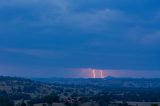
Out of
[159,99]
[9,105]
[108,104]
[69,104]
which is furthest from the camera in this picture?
[159,99]

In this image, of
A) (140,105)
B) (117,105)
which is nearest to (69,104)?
(117,105)

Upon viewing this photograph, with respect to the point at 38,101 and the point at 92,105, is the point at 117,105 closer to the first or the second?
the point at 92,105

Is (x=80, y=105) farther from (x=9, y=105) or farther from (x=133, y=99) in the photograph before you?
(x=133, y=99)

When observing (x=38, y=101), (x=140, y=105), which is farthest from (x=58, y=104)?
(x=140, y=105)

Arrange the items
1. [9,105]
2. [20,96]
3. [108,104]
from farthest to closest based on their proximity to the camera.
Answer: [20,96] → [108,104] → [9,105]

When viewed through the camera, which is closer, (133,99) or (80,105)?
(80,105)

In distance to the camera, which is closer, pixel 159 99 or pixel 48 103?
pixel 48 103

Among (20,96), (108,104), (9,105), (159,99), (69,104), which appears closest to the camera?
(9,105)

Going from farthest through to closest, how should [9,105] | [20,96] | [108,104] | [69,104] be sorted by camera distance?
[20,96] < [108,104] < [69,104] < [9,105]

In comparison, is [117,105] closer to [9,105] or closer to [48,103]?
[48,103]
